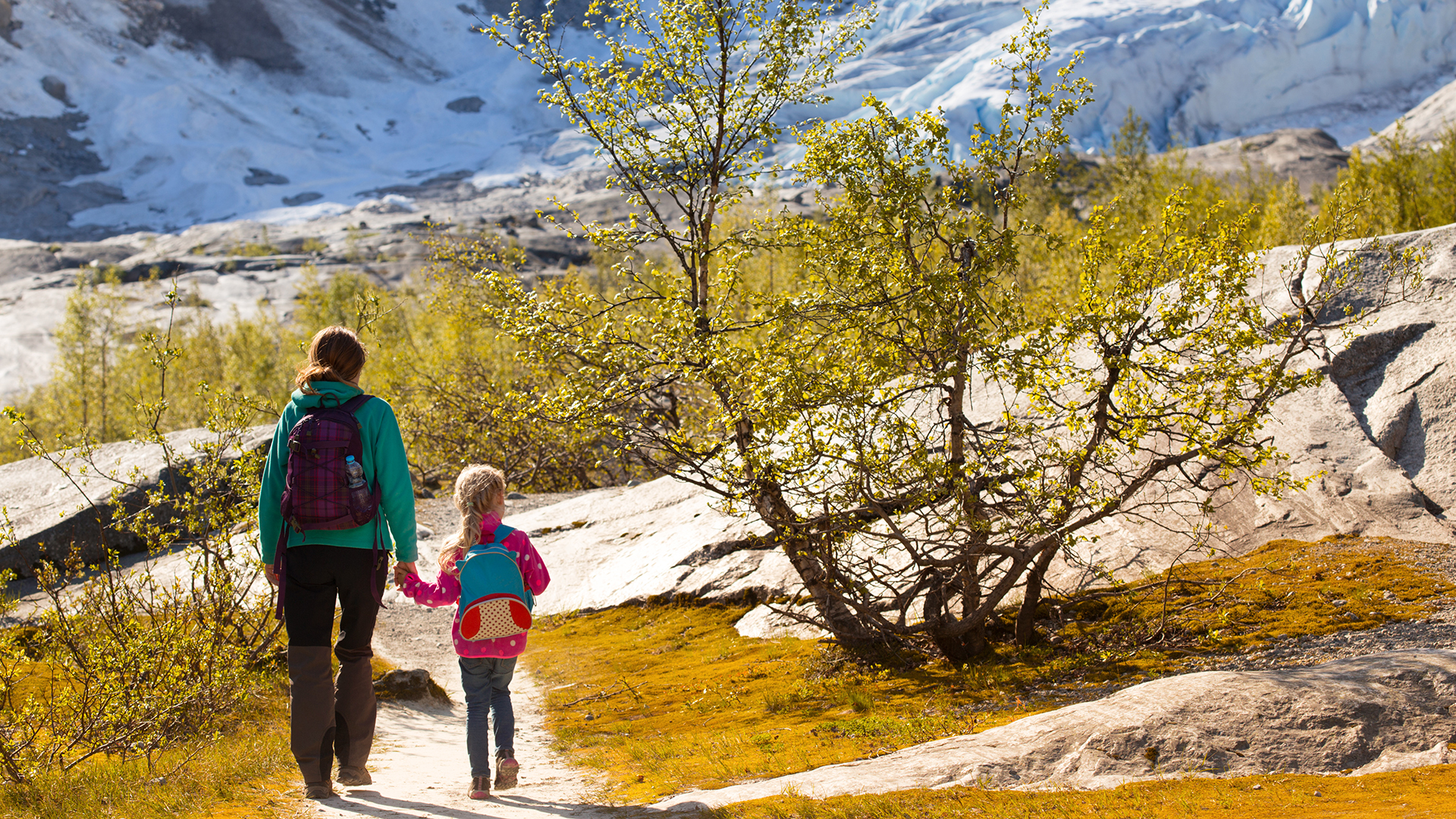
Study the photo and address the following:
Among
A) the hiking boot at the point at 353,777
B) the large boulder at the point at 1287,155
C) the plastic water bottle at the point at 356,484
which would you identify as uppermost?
the large boulder at the point at 1287,155

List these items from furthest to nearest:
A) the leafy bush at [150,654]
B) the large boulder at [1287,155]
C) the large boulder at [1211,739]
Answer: the large boulder at [1287,155], the leafy bush at [150,654], the large boulder at [1211,739]

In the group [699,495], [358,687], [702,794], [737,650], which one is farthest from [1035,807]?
[699,495]

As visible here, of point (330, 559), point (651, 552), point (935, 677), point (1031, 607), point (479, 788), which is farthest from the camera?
point (651, 552)

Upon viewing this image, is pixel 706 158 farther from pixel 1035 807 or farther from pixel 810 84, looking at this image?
pixel 1035 807

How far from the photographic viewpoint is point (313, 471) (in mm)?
5465

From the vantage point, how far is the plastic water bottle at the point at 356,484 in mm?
5523

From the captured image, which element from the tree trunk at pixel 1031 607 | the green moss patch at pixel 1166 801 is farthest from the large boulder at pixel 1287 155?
the green moss patch at pixel 1166 801

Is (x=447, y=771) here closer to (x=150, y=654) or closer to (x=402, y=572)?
(x=402, y=572)

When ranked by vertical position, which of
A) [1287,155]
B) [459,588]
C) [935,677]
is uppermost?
[1287,155]

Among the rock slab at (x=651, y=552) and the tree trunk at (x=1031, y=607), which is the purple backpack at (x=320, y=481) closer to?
the tree trunk at (x=1031, y=607)

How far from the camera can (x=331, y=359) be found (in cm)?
574

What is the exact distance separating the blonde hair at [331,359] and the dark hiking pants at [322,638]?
1065mm

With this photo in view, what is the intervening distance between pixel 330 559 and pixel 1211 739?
19.2 feet

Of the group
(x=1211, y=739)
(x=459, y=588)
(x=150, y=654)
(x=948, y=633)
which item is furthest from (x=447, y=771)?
(x=1211, y=739)
